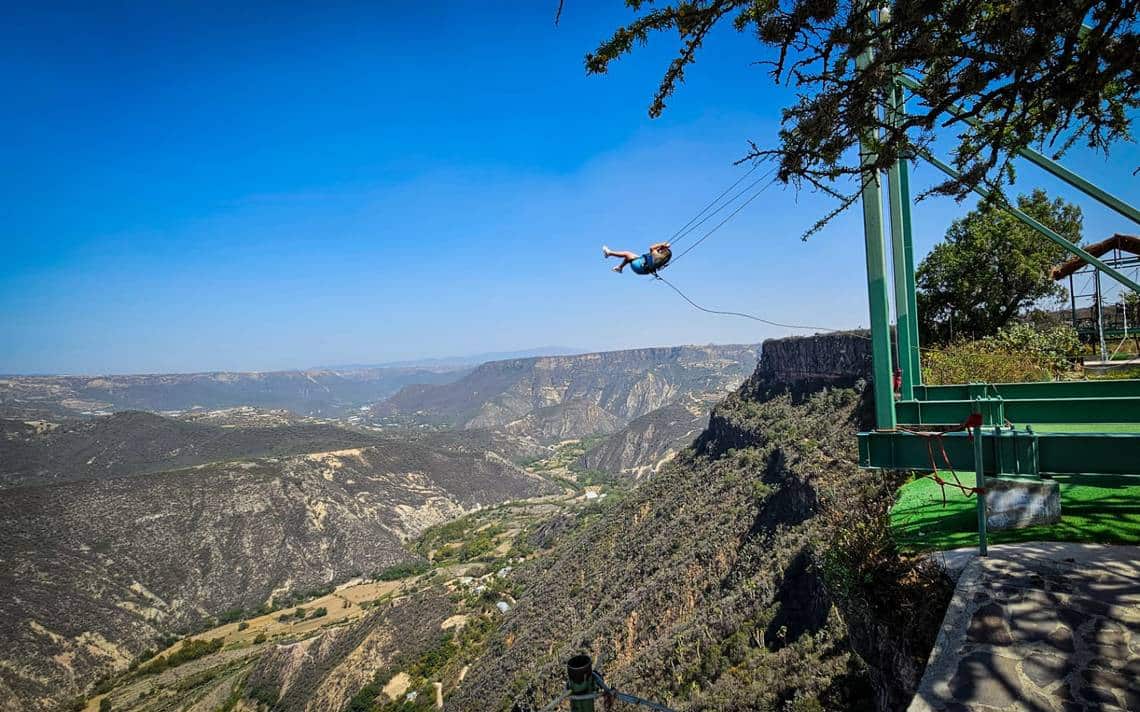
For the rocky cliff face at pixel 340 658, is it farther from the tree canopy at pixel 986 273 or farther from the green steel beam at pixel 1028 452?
the green steel beam at pixel 1028 452

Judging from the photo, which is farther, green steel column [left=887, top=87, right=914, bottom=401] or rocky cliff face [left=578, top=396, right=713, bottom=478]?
rocky cliff face [left=578, top=396, right=713, bottom=478]

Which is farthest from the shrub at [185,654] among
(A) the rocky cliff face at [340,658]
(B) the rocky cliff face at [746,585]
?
(B) the rocky cliff face at [746,585]

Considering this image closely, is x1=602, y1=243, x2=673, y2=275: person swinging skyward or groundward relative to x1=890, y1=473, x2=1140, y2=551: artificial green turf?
skyward

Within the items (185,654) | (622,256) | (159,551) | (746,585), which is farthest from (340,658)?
(622,256)

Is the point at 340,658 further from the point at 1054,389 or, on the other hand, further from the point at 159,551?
the point at 1054,389

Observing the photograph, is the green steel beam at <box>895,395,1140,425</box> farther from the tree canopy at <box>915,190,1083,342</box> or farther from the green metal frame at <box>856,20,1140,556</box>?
the tree canopy at <box>915,190,1083,342</box>

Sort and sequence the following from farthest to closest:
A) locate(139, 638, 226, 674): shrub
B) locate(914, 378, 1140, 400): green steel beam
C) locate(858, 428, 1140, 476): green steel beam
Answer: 1. locate(139, 638, 226, 674): shrub
2. locate(914, 378, 1140, 400): green steel beam
3. locate(858, 428, 1140, 476): green steel beam

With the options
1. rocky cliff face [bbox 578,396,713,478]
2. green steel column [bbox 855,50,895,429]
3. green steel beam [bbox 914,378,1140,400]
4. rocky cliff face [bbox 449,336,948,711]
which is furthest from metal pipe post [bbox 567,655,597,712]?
rocky cliff face [bbox 578,396,713,478]
